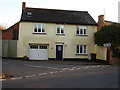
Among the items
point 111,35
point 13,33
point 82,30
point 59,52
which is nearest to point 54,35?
point 59,52

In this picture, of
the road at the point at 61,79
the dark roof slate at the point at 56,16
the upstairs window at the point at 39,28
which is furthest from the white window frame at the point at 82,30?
the road at the point at 61,79

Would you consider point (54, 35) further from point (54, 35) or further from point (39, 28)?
point (39, 28)

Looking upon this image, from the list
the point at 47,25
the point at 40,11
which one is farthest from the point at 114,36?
the point at 40,11

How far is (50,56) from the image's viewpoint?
30.1m

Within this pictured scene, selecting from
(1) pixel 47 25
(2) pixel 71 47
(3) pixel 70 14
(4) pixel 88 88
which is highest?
(3) pixel 70 14

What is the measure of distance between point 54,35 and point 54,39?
0.64 meters

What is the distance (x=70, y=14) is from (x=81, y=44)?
5.59 metres

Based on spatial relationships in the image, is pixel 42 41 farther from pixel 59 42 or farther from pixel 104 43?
pixel 104 43

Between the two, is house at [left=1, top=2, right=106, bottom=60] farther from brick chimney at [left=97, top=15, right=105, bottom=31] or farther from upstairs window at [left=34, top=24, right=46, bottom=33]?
brick chimney at [left=97, top=15, right=105, bottom=31]

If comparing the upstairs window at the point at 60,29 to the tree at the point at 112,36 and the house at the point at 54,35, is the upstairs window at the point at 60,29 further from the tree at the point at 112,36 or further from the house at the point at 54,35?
the tree at the point at 112,36

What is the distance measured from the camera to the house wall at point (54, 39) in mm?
29328

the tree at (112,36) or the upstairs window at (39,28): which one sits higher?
the upstairs window at (39,28)

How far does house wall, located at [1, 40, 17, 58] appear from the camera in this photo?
3012 centimetres

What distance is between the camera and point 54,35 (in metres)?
30.3
